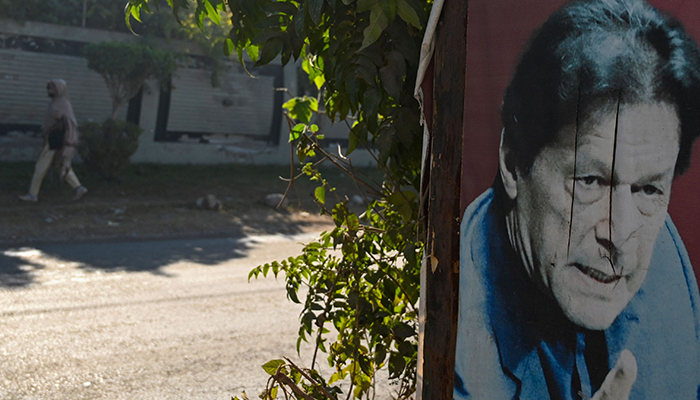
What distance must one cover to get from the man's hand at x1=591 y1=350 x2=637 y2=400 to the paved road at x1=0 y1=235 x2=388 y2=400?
8.73 feet

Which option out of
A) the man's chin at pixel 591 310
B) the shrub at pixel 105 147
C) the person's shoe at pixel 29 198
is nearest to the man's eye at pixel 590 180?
the man's chin at pixel 591 310

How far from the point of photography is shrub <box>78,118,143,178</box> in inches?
489

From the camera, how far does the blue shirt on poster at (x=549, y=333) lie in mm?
1857

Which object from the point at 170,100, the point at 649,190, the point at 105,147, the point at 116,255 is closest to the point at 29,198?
the point at 105,147

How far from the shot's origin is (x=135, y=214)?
10961 millimetres

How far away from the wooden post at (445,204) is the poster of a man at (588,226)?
0.07m

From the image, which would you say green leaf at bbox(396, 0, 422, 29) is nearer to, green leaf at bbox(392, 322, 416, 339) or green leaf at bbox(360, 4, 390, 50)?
green leaf at bbox(360, 4, 390, 50)

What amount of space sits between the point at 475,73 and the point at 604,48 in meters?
0.39

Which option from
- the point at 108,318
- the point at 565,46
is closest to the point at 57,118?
the point at 108,318

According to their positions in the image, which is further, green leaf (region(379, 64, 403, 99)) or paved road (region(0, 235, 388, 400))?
paved road (region(0, 235, 388, 400))

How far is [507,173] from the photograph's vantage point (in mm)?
2166

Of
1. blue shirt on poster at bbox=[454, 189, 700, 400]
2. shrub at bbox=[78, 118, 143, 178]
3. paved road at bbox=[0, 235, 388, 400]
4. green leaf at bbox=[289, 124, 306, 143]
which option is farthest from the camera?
shrub at bbox=[78, 118, 143, 178]

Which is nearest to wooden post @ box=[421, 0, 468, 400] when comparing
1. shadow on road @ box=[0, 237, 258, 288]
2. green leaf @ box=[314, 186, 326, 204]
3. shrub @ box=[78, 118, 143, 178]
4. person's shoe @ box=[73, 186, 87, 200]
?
green leaf @ box=[314, 186, 326, 204]

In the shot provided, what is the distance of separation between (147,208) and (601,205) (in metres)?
10.2
